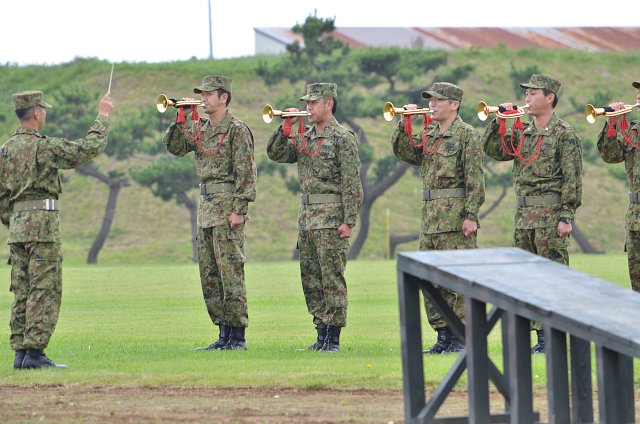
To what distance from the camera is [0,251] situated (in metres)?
40.1

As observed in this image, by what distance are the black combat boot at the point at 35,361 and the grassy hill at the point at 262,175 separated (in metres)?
26.3

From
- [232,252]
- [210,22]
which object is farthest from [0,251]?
[232,252]

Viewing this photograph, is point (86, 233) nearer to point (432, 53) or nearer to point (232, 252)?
point (432, 53)

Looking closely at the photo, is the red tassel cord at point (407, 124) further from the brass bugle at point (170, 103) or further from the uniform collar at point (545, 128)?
the brass bugle at point (170, 103)

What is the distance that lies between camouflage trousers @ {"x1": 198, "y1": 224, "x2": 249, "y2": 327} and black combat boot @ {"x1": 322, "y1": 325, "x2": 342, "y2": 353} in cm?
75

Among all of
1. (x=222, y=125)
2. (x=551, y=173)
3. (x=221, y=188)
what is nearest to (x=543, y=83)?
(x=551, y=173)

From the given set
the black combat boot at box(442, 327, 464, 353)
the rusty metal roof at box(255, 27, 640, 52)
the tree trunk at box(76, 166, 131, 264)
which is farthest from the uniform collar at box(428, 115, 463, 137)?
the rusty metal roof at box(255, 27, 640, 52)

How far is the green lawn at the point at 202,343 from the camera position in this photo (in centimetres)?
785

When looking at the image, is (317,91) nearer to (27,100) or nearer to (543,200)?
(543,200)

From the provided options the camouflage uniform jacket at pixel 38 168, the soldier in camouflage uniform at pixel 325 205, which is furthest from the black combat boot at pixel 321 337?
the camouflage uniform jacket at pixel 38 168

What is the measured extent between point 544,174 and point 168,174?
27.4m

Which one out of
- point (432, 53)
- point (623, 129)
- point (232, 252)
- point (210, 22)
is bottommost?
point (232, 252)

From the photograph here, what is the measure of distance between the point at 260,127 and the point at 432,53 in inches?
551

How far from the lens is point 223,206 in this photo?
969 cm
